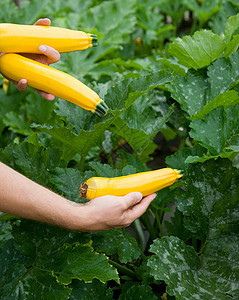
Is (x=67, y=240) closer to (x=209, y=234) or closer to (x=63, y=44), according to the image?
(x=209, y=234)

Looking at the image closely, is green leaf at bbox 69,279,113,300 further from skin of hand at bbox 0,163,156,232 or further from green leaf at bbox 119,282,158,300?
skin of hand at bbox 0,163,156,232

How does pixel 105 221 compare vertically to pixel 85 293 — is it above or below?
above

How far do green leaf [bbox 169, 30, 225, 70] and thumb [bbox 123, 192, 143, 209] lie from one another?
2.37 ft

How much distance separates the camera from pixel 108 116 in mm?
1508

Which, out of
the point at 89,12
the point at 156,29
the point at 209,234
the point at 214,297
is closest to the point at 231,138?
the point at 209,234

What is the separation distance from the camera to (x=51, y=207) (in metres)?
1.14

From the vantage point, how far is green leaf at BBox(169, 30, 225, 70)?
5.52 ft

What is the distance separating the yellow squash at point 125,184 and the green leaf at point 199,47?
1.87 ft

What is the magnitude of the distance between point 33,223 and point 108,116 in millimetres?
469

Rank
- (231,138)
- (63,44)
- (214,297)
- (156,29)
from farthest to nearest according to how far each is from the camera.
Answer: (156,29) → (63,44) → (231,138) → (214,297)

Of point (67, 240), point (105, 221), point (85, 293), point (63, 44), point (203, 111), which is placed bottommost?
point (85, 293)

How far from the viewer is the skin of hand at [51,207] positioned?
3.62ft

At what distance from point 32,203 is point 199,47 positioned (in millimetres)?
988

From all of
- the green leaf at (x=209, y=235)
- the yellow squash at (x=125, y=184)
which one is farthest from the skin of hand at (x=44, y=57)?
the green leaf at (x=209, y=235)
